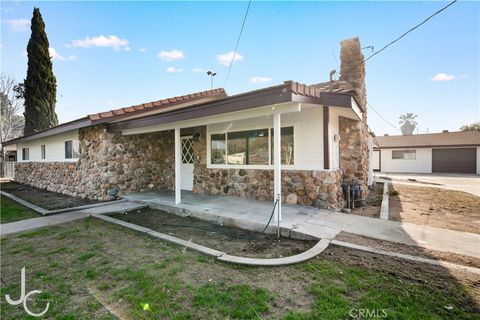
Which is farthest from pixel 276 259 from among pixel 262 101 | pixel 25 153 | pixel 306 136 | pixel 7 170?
pixel 7 170

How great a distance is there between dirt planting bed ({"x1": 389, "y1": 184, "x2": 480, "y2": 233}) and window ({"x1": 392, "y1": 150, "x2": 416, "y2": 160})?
597 inches

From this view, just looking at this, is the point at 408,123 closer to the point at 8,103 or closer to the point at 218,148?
the point at 218,148

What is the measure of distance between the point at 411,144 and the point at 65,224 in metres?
26.5

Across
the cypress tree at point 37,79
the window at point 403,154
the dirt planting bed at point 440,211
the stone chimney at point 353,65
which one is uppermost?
the cypress tree at point 37,79

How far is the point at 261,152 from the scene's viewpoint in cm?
698

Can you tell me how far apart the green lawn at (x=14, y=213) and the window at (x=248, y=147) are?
5.50 meters

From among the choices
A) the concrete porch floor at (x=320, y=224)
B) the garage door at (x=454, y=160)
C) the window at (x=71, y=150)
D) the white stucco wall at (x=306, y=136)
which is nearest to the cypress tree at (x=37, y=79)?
the window at (x=71, y=150)

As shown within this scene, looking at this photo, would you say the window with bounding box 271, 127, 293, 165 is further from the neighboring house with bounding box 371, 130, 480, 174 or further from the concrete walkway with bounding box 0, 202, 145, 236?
the neighboring house with bounding box 371, 130, 480, 174

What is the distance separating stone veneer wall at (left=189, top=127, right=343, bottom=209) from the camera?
5.96 meters

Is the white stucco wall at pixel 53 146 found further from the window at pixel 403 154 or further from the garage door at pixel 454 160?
the garage door at pixel 454 160

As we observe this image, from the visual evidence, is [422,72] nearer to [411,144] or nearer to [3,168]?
[411,144]

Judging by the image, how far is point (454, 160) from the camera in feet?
67.5

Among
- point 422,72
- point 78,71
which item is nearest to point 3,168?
point 78,71

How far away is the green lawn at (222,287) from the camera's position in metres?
2.26
